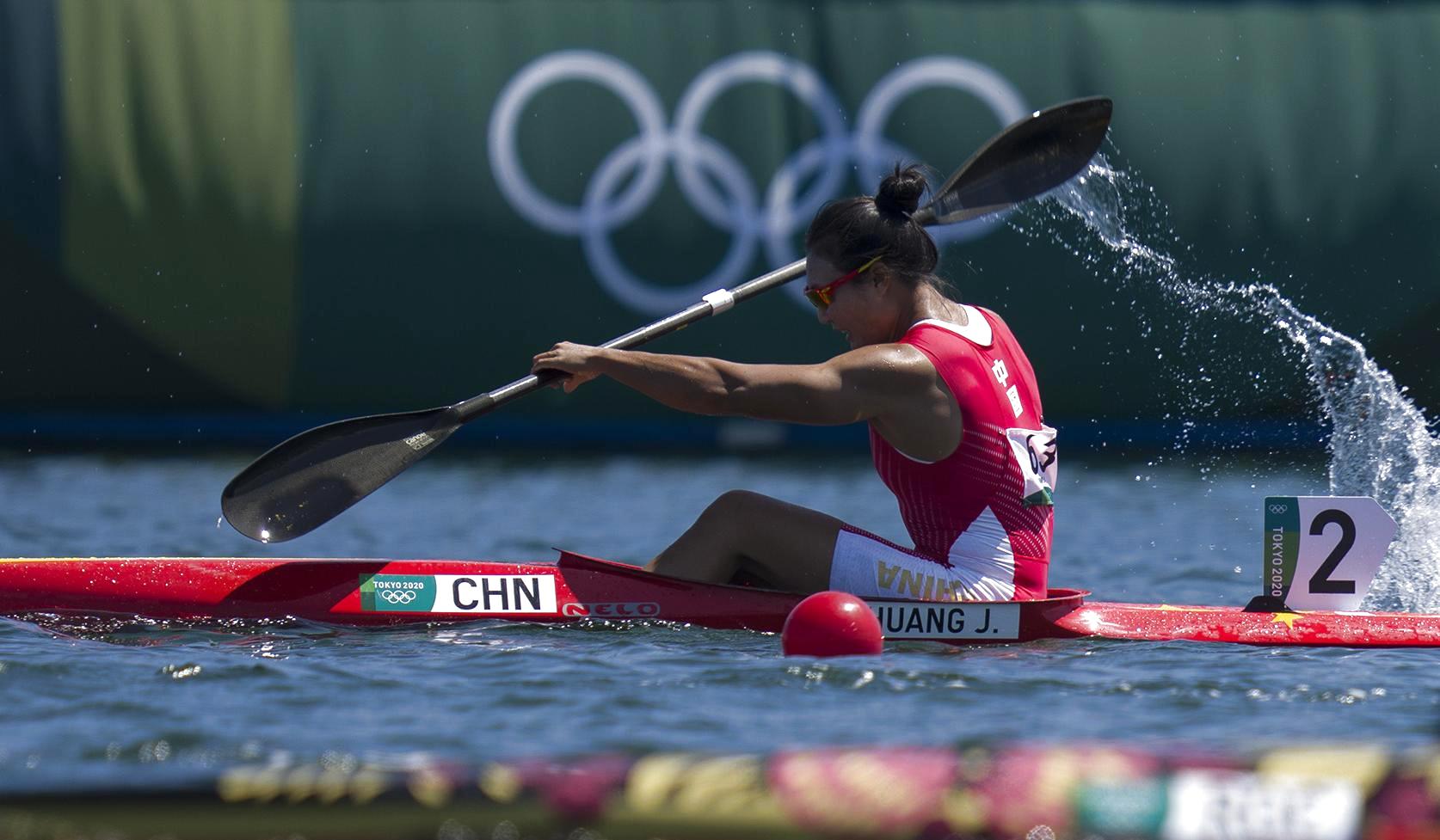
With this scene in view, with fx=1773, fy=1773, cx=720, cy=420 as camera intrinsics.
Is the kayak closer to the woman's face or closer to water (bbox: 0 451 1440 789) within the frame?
water (bbox: 0 451 1440 789)

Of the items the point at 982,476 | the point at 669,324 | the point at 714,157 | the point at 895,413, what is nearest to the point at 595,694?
the point at 895,413

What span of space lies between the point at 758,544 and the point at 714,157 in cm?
Result: 593

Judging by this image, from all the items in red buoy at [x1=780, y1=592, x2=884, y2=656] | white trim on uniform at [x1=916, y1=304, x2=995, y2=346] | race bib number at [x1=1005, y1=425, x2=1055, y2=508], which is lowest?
red buoy at [x1=780, y1=592, x2=884, y2=656]

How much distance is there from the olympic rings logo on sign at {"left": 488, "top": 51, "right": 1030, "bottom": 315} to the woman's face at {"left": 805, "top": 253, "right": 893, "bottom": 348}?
18.4ft

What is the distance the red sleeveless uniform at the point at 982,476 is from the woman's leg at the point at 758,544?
10.1 inches

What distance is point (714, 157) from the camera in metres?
10.5

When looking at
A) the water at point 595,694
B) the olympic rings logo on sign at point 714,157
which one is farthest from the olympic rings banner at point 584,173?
the water at point 595,694

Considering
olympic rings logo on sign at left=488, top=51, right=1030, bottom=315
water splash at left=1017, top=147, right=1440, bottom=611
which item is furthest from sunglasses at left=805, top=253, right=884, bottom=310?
olympic rings logo on sign at left=488, top=51, right=1030, bottom=315

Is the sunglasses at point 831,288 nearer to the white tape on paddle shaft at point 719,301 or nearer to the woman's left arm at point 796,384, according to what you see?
the woman's left arm at point 796,384

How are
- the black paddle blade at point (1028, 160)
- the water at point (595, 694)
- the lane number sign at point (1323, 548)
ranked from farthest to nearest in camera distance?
the black paddle blade at point (1028, 160) < the lane number sign at point (1323, 548) < the water at point (595, 694)

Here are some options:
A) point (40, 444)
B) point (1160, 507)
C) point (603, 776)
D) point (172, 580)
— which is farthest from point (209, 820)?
point (40, 444)

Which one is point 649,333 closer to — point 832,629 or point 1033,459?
point 1033,459

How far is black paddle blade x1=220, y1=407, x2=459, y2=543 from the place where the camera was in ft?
16.9

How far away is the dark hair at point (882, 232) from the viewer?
15.3 ft
